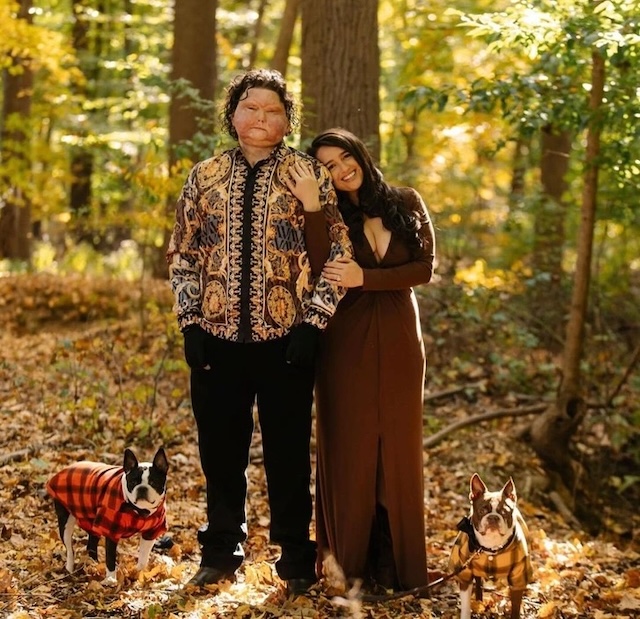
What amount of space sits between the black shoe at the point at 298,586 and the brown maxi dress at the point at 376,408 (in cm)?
20

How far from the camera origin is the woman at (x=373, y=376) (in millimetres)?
4539

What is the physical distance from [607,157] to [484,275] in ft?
11.2

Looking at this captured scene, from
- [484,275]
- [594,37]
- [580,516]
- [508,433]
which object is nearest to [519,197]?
[484,275]

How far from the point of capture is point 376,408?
4.59 m

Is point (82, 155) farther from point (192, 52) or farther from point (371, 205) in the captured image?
point (371, 205)

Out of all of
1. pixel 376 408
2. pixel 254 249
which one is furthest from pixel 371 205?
pixel 376 408

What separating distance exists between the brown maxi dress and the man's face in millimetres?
671

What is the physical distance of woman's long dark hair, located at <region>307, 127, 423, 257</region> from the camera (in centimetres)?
451

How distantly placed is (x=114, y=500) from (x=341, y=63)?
4495mm

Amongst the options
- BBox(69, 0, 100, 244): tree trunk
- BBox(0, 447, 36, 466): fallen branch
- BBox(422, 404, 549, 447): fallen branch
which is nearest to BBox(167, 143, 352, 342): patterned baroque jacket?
BBox(0, 447, 36, 466): fallen branch

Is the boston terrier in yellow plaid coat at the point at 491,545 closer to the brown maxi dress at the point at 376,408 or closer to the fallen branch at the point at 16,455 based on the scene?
the brown maxi dress at the point at 376,408

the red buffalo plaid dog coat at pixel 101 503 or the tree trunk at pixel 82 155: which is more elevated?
the tree trunk at pixel 82 155

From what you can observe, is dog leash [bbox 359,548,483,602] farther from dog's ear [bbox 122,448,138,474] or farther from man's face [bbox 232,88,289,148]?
man's face [bbox 232,88,289,148]

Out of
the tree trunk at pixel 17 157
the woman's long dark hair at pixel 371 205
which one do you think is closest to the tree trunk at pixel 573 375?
the woman's long dark hair at pixel 371 205
